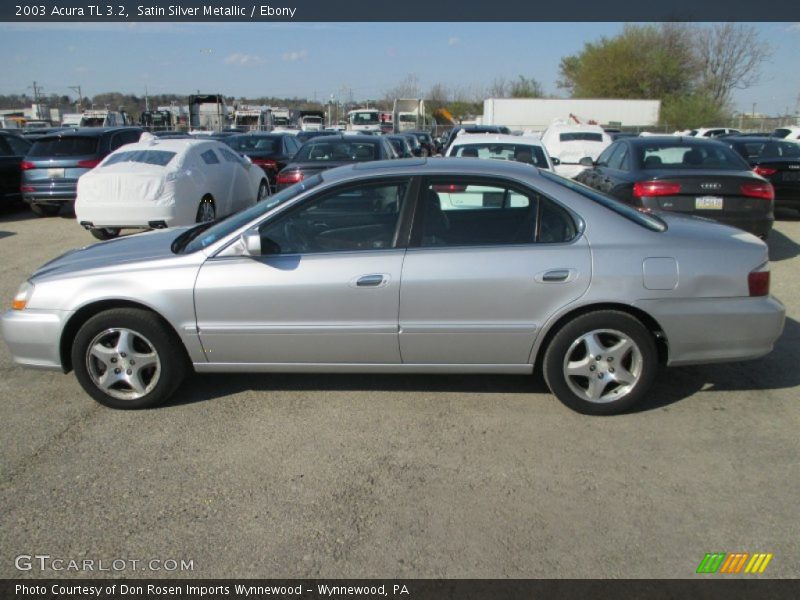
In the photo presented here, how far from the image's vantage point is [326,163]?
10.1 meters

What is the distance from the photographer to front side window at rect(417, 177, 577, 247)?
3.97m

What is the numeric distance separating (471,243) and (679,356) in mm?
1474

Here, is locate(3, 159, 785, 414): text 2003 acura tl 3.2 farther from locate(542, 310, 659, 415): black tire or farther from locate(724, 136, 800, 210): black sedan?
locate(724, 136, 800, 210): black sedan

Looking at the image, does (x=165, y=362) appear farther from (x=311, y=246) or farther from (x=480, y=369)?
(x=480, y=369)

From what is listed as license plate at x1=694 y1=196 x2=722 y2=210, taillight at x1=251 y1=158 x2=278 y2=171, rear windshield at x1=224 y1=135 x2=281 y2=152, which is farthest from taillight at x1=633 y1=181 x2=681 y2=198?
rear windshield at x1=224 y1=135 x2=281 y2=152

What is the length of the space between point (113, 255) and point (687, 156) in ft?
22.4

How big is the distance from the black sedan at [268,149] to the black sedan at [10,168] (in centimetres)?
→ 459

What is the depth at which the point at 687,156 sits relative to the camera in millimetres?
7957

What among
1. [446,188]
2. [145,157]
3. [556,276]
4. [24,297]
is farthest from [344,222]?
[145,157]

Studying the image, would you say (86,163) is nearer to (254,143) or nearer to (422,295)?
(254,143)

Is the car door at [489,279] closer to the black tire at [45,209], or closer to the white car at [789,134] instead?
the black tire at [45,209]

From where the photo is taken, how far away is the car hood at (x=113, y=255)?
13.6ft
